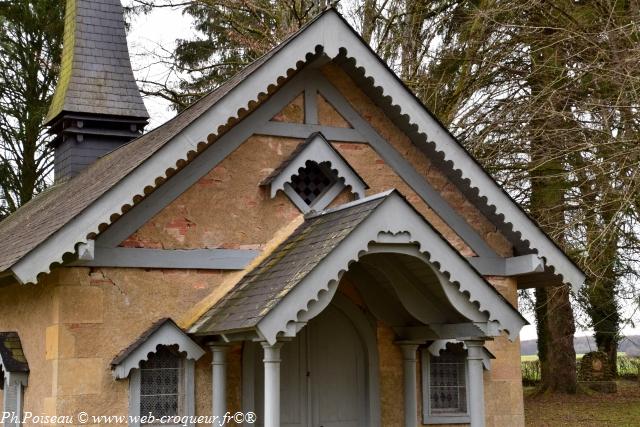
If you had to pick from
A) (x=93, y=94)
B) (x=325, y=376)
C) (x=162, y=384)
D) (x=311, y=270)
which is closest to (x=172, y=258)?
(x=162, y=384)

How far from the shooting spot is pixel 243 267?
10352mm

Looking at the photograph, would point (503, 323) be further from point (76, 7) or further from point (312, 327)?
point (76, 7)

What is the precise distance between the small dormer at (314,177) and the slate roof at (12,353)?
3.32m

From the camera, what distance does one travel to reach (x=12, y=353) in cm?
1055

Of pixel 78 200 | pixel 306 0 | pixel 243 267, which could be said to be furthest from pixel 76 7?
pixel 243 267

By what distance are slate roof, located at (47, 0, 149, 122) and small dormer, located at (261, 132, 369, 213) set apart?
19.3 ft

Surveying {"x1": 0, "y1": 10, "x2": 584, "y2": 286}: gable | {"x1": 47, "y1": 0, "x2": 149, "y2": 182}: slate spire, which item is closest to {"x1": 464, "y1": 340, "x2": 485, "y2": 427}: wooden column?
{"x1": 0, "y1": 10, "x2": 584, "y2": 286}: gable

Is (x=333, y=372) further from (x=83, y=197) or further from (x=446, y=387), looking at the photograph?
(x=83, y=197)

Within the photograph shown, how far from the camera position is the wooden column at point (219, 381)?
32.2 ft

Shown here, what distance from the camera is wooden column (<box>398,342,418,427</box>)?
11.0 m

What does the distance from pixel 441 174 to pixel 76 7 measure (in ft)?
29.2

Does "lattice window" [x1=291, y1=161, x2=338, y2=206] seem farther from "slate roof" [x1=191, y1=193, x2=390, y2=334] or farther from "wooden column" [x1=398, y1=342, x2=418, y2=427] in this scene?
"wooden column" [x1=398, y1=342, x2=418, y2=427]

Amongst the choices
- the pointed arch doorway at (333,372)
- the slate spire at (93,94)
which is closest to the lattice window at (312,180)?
the pointed arch doorway at (333,372)

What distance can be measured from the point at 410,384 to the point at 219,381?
2430 millimetres
